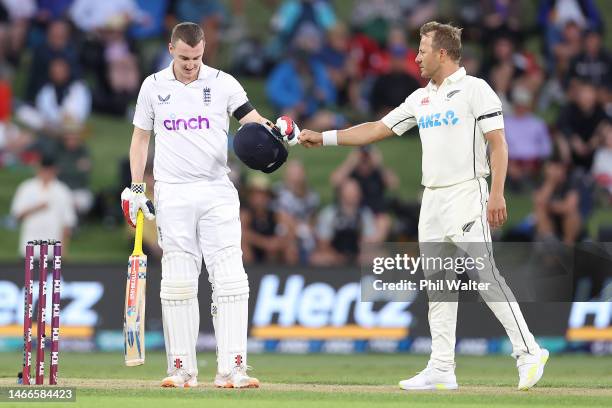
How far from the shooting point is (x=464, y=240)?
361 inches

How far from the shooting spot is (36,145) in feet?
56.0

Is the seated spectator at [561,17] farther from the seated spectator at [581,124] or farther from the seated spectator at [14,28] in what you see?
the seated spectator at [14,28]

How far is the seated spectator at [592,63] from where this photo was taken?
18.2 m

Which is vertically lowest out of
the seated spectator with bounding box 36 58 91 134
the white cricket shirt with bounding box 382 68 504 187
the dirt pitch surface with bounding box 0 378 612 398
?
the dirt pitch surface with bounding box 0 378 612 398

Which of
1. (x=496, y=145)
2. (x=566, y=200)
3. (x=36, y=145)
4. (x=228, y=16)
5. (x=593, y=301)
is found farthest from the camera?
(x=228, y=16)

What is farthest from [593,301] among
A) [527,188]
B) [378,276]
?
[527,188]

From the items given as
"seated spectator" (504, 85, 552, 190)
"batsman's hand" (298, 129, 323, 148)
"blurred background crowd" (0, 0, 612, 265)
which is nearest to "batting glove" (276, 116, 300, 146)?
"batsman's hand" (298, 129, 323, 148)

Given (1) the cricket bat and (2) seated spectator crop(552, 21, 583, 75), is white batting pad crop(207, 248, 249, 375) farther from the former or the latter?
(2) seated spectator crop(552, 21, 583, 75)

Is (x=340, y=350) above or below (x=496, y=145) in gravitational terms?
below

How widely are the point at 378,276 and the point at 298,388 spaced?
172 inches

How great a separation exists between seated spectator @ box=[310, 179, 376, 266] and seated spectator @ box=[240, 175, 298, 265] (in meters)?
0.32

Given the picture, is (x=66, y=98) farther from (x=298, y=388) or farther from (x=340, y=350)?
(x=298, y=388)

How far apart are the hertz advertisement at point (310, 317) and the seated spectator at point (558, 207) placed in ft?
6.45

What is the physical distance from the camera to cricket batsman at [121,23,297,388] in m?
9.23
